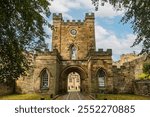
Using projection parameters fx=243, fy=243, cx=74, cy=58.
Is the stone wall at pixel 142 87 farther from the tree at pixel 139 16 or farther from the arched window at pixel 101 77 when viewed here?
the tree at pixel 139 16

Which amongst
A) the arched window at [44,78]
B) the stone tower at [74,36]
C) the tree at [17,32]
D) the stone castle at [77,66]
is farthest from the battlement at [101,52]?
the tree at [17,32]

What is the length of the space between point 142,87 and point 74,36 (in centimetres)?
1982

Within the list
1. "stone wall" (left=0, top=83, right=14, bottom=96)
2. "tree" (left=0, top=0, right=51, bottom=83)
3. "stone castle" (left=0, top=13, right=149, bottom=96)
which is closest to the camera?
"tree" (left=0, top=0, right=51, bottom=83)

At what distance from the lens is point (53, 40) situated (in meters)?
49.6

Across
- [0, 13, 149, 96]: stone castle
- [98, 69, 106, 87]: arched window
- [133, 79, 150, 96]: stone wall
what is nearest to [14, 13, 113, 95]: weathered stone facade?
[0, 13, 149, 96]: stone castle

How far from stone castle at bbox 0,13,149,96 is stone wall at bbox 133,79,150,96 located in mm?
962

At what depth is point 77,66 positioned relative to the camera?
46.2 metres

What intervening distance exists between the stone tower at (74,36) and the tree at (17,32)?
30.2 meters

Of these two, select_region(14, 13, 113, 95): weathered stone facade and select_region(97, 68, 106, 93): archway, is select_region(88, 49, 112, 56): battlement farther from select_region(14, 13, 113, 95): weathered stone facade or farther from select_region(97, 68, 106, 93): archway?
select_region(97, 68, 106, 93): archway

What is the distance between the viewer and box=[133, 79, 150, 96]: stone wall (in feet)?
109

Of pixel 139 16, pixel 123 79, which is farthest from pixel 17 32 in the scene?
pixel 123 79

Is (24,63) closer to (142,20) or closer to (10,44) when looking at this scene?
(10,44)

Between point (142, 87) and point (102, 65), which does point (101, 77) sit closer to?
point (102, 65)

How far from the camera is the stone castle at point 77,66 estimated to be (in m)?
38.5
